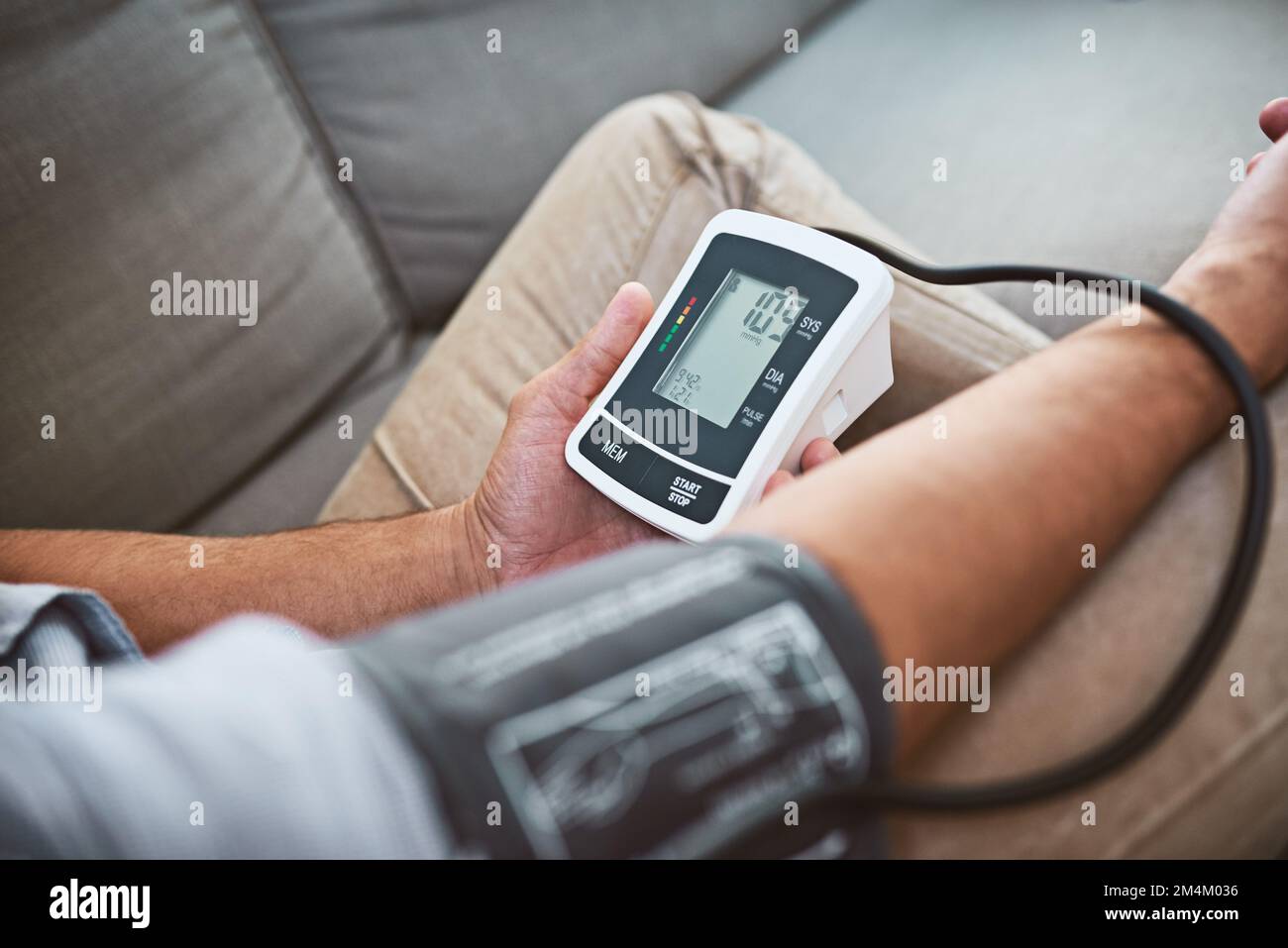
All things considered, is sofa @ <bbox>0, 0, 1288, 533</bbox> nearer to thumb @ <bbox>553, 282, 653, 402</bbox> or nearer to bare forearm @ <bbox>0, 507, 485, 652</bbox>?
bare forearm @ <bbox>0, 507, 485, 652</bbox>

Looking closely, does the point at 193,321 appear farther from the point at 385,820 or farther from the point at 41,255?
the point at 385,820

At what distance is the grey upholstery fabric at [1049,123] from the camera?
0.76 m

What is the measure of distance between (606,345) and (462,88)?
51cm

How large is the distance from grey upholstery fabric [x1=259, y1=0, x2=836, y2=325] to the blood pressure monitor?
458 millimetres

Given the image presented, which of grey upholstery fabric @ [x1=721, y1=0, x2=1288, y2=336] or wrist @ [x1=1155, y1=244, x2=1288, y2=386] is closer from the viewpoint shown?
wrist @ [x1=1155, y1=244, x2=1288, y2=386]

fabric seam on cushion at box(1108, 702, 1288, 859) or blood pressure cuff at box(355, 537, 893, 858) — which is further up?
blood pressure cuff at box(355, 537, 893, 858)

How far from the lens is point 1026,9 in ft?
3.31

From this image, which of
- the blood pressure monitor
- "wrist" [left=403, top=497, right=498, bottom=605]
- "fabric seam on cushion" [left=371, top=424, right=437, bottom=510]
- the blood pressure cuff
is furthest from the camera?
"fabric seam on cushion" [left=371, top=424, right=437, bottom=510]

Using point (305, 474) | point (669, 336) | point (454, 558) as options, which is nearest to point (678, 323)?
point (669, 336)

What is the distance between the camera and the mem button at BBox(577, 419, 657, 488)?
2.14 feet

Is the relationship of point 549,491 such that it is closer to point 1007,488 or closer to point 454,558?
point 454,558

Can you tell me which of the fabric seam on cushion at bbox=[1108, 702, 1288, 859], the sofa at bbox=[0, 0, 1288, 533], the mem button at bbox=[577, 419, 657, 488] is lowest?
the fabric seam on cushion at bbox=[1108, 702, 1288, 859]

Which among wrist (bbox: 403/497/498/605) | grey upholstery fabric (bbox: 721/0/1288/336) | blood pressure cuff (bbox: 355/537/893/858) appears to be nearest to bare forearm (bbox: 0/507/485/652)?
wrist (bbox: 403/497/498/605)

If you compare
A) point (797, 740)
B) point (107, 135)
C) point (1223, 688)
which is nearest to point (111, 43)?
point (107, 135)
